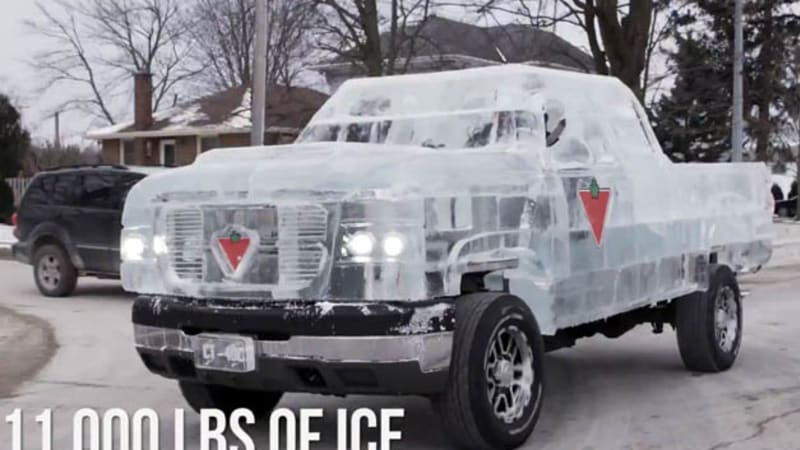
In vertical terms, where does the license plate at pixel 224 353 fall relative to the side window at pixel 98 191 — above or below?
below

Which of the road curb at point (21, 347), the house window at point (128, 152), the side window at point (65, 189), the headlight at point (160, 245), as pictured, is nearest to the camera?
the headlight at point (160, 245)

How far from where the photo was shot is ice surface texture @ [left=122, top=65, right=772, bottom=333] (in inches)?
228

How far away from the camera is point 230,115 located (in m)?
39.5

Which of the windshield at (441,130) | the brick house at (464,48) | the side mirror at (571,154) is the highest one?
the brick house at (464,48)

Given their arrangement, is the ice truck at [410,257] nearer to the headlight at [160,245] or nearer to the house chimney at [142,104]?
the headlight at [160,245]

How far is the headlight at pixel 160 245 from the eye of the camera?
638cm

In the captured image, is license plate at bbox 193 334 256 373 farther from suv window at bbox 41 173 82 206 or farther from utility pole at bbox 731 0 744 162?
utility pole at bbox 731 0 744 162

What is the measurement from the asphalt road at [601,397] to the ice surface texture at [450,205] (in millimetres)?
729

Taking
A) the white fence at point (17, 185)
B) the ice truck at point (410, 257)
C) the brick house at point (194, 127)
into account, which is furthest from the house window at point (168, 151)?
the ice truck at point (410, 257)

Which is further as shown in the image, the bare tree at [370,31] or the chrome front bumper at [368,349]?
the bare tree at [370,31]

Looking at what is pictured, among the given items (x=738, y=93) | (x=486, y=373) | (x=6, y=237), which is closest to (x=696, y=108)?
(x=738, y=93)

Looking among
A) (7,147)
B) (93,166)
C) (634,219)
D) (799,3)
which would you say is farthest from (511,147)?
(799,3)

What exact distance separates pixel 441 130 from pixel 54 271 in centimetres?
934

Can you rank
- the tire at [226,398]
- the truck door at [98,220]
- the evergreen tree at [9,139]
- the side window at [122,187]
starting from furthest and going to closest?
the evergreen tree at [9,139], the side window at [122,187], the truck door at [98,220], the tire at [226,398]
